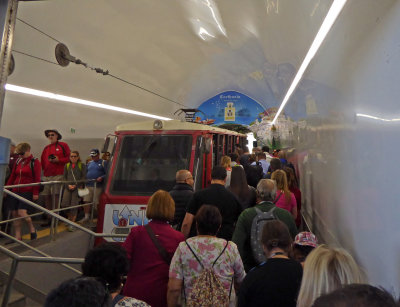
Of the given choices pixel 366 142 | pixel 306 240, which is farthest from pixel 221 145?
pixel 366 142

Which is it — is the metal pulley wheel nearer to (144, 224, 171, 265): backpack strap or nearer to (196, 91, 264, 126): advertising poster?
(144, 224, 171, 265): backpack strap

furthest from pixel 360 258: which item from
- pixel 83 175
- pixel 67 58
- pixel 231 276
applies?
pixel 67 58

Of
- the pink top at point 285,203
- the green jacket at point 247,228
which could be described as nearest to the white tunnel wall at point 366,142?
the green jacket at point 247,228

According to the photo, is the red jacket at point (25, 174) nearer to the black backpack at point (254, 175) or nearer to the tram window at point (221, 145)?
the black backpack at point (254, 175)

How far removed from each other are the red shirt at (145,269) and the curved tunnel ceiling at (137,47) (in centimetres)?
222

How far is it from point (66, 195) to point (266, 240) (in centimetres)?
574

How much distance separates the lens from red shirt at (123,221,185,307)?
2.55 m

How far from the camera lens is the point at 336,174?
289cm

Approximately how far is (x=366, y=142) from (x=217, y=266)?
122 centimetres

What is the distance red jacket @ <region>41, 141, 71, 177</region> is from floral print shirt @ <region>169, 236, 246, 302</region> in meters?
5.48

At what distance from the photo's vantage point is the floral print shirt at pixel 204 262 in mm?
2328

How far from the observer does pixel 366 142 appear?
2014 millimetres

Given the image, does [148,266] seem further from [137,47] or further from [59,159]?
[137,47]

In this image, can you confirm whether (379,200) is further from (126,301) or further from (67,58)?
(67,58)
